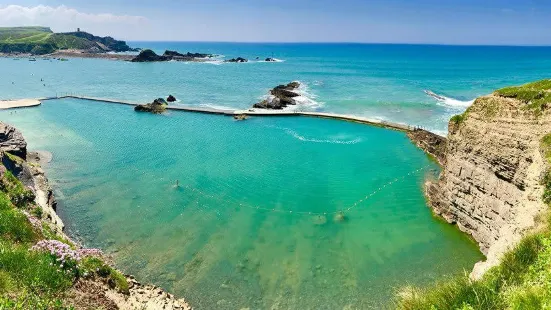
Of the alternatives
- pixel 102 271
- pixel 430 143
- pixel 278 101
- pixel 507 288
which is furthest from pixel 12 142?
pixel 430 143

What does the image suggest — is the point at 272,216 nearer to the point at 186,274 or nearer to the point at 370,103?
the point at 186,274

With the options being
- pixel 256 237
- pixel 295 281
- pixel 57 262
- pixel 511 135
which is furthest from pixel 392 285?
pixel 57 262

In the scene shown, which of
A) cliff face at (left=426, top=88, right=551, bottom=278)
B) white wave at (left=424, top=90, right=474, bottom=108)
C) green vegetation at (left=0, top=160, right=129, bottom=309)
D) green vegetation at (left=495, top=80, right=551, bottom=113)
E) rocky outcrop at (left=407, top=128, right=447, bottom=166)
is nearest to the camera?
green vegetation at (left=0, top=160, right=129, bottom=309)

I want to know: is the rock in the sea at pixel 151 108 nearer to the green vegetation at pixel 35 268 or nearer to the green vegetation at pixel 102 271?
the green vegetation at pixel 35 268

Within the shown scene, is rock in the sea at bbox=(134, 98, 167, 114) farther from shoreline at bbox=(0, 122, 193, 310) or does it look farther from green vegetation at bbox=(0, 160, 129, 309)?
green vegetation at bbox=(0, 160, 129, 309)

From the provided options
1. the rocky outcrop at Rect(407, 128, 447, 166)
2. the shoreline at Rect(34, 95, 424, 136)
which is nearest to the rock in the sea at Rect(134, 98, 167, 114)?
the shoreline at Rect(34, 95, 424, 136)

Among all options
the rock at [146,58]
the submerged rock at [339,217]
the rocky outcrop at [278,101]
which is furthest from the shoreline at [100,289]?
A: the rock at [146,58]

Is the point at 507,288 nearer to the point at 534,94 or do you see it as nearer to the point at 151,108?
the point at 534,94
